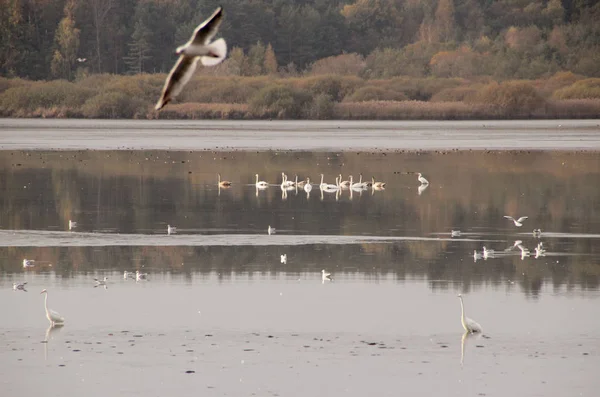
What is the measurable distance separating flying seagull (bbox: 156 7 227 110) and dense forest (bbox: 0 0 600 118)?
54.8 m

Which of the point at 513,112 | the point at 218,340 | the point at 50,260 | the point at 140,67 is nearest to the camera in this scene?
the point at 218,340

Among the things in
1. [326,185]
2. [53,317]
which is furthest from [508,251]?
[326,185]

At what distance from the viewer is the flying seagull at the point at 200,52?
234 inches

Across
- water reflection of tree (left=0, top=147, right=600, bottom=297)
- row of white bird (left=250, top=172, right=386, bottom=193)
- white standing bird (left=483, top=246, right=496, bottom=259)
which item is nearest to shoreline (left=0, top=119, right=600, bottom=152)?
water reflection of tree (left=0, top=147, right=600, bottom=297)

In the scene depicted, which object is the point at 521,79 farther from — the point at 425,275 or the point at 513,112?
the point at 425,275

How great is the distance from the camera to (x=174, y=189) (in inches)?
934

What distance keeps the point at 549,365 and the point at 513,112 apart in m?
48.3

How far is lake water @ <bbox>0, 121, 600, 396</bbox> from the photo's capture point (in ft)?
31.1

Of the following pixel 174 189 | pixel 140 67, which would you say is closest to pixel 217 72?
pixel 140 67

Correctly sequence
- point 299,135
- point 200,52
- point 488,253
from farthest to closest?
point 299,135 → point 488,253 → point 200,52

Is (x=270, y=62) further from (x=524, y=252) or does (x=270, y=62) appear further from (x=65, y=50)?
(x=524, y=252)

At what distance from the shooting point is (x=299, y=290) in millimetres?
12914

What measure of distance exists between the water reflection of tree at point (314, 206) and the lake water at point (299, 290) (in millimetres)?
68

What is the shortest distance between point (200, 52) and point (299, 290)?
23.2ft
